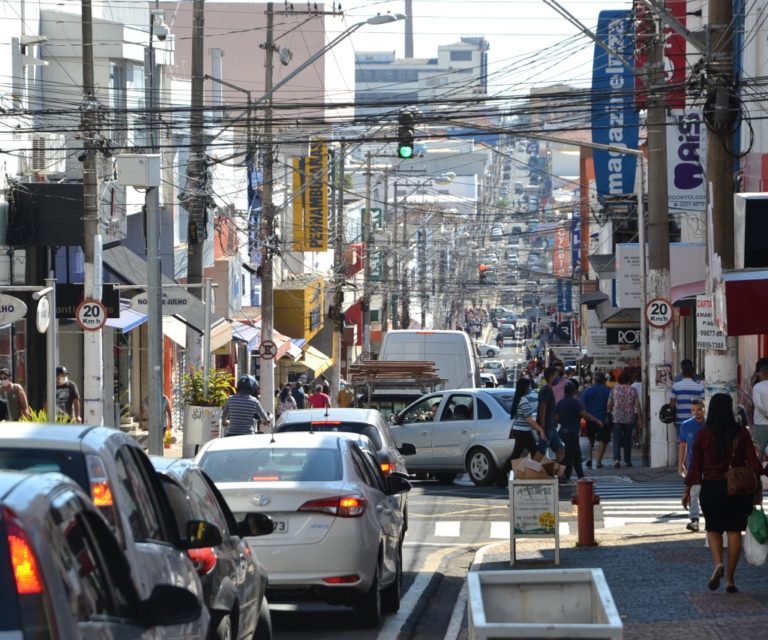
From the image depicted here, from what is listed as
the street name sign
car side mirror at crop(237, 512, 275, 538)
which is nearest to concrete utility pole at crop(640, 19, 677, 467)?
the street name sign

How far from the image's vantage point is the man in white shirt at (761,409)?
1708 cm

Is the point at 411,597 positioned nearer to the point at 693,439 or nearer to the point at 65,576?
the point at 693,439

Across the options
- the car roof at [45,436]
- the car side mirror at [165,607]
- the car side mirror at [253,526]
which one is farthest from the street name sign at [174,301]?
the car side mirror at [165,607]

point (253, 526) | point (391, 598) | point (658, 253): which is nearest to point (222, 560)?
point (253, 526)

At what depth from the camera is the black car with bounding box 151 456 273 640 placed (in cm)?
786

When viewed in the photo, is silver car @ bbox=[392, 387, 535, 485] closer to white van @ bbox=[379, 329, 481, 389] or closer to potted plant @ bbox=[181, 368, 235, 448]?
potted plant @ bbox=[181, 368, 235, 448]

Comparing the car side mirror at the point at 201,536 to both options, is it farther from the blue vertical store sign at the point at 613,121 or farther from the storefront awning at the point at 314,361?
the storefront awning at the point at 314,361

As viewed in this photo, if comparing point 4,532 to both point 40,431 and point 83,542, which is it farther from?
point 40,431

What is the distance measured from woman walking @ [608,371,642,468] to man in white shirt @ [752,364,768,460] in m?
10.5

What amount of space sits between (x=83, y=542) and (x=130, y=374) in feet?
121

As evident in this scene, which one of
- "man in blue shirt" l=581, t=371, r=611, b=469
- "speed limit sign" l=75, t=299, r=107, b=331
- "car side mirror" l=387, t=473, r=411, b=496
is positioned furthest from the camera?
"man in blue shirt" l=581, t=371, r=611, b=469

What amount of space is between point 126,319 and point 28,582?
30570mm

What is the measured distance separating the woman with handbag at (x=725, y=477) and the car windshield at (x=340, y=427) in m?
5.08

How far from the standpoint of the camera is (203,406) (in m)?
29.8
